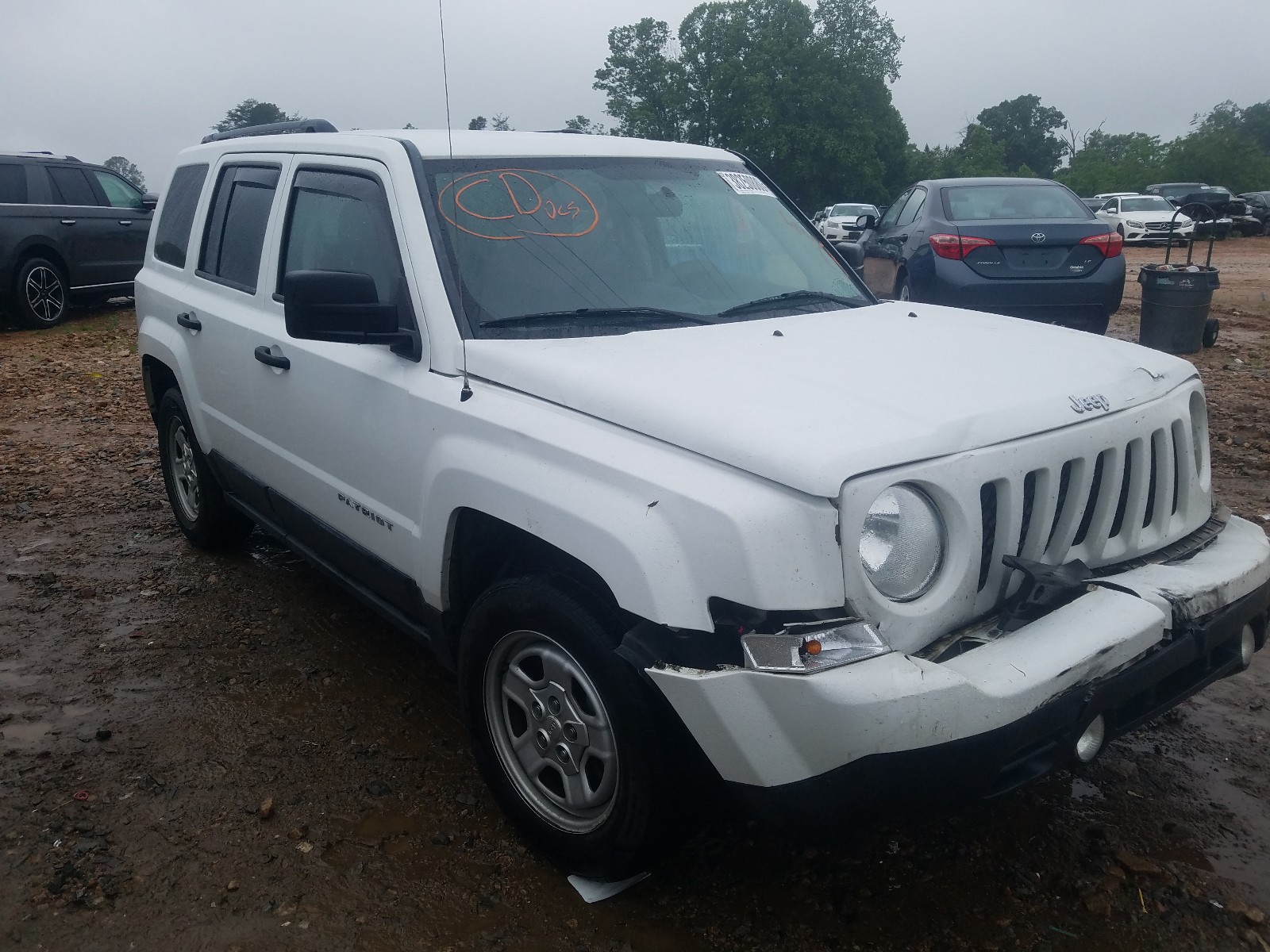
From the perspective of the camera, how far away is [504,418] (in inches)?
103

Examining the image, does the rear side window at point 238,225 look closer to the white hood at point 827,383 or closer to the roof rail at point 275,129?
the roof rail at point 275,129

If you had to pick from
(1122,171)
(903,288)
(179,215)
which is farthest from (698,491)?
(1122,171)

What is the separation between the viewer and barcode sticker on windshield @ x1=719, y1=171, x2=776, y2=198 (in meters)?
3.89

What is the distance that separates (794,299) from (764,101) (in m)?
49.4

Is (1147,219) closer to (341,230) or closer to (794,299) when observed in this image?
(794,299)

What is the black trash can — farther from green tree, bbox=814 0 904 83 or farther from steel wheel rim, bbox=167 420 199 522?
green tree, bbox=814 0 904 83

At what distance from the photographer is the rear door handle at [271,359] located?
11.6 ft

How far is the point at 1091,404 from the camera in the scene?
258cm

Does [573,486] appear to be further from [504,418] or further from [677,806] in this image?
[677,806]

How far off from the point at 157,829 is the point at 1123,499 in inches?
107

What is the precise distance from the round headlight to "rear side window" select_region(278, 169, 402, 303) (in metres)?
1.61

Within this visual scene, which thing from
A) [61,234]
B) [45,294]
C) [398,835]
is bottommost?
[398,835]

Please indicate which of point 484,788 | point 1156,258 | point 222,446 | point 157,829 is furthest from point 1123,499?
point 1156,258

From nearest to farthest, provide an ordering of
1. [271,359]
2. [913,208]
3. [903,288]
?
[271,359]
[903,288]
[913,208]
